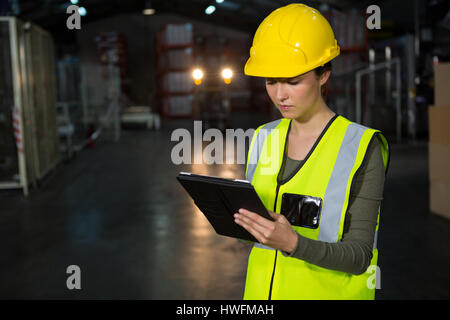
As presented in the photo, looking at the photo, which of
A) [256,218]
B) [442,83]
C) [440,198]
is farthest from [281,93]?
[440,198]

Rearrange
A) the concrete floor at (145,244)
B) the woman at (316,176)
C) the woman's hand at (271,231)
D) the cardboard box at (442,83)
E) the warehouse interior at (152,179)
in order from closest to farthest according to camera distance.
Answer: the woman's hand at (271,231)
the woman at (316,176)
the concrete floor at (145,244)
the warehouse interior at (152,179)
the cardboard box at (442,83)

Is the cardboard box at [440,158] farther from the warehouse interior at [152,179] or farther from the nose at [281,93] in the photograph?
the nose at [281,93]

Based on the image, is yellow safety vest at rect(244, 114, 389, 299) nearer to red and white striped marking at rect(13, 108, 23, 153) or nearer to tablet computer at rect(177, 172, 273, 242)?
tablet computer at rect(177, 172, 273, 242)

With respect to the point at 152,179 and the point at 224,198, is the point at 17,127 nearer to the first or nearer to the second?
the point at 152,179

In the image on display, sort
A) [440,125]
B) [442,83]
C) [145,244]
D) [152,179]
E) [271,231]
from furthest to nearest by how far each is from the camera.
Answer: [152,179] → [440,125] → [442,83] → [145,244] → [271,231]

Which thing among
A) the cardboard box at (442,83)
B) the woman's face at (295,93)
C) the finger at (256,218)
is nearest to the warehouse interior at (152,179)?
the cardboard box at (442,83)

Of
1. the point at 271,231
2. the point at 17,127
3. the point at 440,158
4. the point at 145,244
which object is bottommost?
the point at 145,244

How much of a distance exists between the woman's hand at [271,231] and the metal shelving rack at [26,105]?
7190 mm

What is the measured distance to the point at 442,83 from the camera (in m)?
5.78

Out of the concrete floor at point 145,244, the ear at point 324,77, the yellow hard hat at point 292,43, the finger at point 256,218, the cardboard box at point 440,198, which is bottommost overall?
the concrete floor at point 145,244

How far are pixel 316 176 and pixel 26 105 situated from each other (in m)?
7.38

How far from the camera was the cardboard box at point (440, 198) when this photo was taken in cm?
601

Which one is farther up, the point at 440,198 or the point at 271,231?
the point at 271,231

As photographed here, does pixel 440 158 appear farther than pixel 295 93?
Yes
